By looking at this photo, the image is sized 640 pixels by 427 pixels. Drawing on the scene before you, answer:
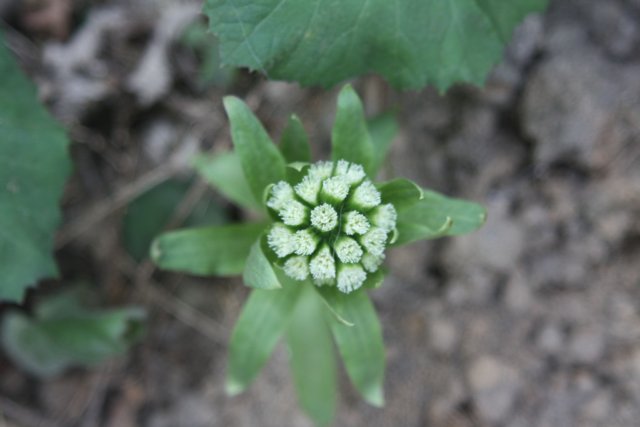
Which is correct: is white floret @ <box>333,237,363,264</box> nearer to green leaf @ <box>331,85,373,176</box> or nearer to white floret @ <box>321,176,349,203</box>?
white floret @ <box>321,176,349,203</box>

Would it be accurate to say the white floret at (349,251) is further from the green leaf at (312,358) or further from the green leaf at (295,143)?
the green leaf at (312,358)

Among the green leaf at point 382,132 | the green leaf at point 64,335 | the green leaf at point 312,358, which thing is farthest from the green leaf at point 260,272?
the green leaf at point 64,335

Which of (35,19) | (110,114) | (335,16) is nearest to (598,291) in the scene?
(335,16)

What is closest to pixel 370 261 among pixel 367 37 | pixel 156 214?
pixel 367 37

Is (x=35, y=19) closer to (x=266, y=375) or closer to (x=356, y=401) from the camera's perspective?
(x=266, y=375)

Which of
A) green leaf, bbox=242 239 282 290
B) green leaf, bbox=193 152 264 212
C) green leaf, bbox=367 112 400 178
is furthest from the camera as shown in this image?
green leaf, bbox=367 112 400 178

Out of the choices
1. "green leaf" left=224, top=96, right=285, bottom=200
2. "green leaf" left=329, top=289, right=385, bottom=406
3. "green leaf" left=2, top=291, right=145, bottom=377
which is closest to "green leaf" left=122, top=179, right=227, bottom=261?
"green leaf" left=2, top=291, right=145, bottom=377
